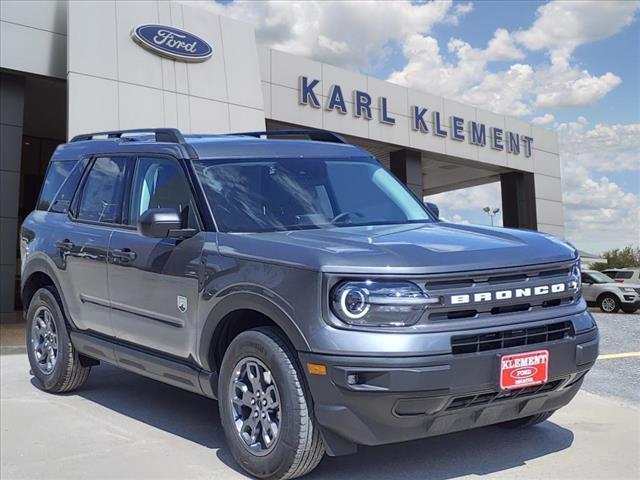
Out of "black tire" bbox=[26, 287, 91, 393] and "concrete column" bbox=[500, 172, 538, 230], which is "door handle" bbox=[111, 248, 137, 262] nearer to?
"black tire" bbox=[26, 287, 91, 393]

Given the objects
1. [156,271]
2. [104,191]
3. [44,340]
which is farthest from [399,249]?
[44,340]

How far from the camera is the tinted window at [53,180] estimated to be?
6.02m

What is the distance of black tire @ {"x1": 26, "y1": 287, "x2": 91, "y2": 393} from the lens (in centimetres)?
559

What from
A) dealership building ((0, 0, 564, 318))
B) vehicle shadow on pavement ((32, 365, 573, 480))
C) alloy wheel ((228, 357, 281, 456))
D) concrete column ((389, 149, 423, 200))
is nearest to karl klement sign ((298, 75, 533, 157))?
dealership building ((0, 0, 564, 318))

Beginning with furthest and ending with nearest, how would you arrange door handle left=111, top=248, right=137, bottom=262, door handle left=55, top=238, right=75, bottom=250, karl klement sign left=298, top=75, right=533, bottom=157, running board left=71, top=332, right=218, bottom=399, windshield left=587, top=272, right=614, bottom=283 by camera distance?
windshield left=587, top=272, right=614, bottom=283, karl klement sign left=298, top=75, right=533, bottom=157, door handle left=55, top=238, right=75, bottom=250, door handle left=111, top=248, right=137, bottom=262, running board left=71, top=332, right=218, bottom=399

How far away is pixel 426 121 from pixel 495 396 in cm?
1915

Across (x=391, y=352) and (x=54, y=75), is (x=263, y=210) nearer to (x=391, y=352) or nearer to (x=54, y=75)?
(x=391, y=352)

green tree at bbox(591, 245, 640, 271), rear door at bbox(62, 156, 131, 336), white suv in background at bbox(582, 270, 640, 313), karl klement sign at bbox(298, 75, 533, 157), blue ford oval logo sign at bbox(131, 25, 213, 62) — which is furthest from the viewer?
green tree at bbox(591, 245, 640, 271)

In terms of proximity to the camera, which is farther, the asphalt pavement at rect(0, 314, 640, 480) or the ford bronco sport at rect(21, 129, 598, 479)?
the asphalt pavement at rect(0, 314, 640, 480)

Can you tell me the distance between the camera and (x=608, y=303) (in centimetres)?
2042

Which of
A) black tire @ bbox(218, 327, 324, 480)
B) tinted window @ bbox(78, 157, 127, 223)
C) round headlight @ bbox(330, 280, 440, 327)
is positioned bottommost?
black tire @ bbox(218, 327, 324, 480)

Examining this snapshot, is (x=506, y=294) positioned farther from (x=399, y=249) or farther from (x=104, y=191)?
(x=104, y=191)

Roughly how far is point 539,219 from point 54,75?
19592 millimetres

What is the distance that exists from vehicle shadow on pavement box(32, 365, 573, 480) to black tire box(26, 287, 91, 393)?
0.27 metres
